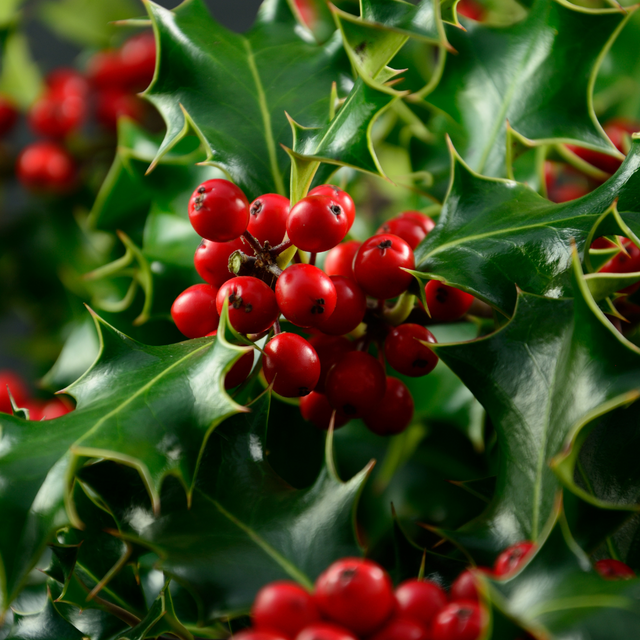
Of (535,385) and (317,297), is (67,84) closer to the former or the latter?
(317,297)

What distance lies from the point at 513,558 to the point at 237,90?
44 centimetres

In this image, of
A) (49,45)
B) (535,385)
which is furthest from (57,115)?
(49,45)

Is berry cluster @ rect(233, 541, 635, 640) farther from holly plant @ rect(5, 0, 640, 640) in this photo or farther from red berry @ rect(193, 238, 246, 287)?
red berry @ rect(193, 238, 246, 287)

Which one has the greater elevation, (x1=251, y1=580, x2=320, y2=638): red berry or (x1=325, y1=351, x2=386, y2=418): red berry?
(x1=251, y1=580, x2=320, y2=638): red berry

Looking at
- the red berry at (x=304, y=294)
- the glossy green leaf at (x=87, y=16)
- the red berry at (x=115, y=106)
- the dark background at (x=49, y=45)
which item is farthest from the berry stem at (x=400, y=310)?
the dark background at (x=49, y=45)

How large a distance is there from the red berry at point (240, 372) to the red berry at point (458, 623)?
0.72 feet

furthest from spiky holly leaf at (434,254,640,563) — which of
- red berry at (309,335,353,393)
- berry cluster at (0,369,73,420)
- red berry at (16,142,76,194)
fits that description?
red berry at (16,142,76,194)

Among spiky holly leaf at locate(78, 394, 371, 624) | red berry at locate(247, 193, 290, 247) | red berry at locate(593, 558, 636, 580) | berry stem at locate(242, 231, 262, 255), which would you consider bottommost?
spiky holly leaf at locate(78, 394, 371, 624)

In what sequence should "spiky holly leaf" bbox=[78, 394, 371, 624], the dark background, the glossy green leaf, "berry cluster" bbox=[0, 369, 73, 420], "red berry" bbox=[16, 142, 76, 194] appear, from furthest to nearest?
the dark background
the glossy green leaf
"red berry" bbox=[16, 142, 76, 194]
"berry cluster" bbox=[0, 369, 73, 420]
"spiky holly leaf" bbox=[78, 394, 371, 624]

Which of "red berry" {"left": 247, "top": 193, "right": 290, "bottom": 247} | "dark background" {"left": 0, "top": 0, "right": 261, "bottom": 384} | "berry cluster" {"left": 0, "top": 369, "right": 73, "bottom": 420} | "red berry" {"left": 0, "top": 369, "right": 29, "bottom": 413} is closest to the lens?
"red berry" {"left": 247, "top": 193, "right": 290, "bottom": 247}

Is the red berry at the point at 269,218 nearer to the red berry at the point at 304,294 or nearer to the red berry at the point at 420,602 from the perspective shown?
the red berry at the point at 304,294

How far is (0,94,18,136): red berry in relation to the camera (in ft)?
4.11

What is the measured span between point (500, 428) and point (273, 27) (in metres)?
0.44

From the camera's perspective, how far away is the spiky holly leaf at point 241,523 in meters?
0.40
